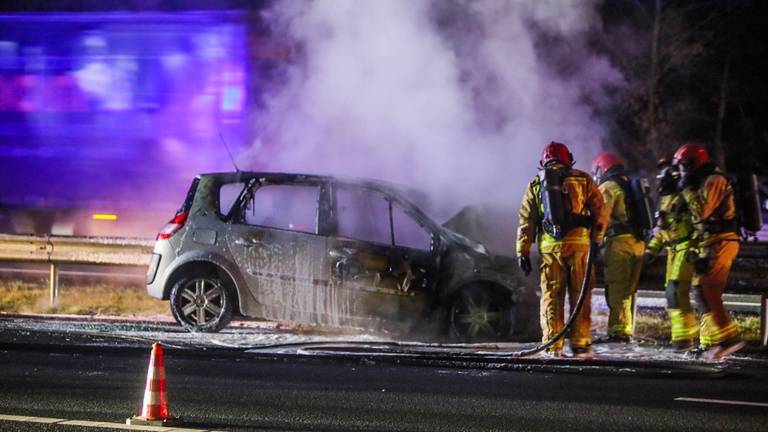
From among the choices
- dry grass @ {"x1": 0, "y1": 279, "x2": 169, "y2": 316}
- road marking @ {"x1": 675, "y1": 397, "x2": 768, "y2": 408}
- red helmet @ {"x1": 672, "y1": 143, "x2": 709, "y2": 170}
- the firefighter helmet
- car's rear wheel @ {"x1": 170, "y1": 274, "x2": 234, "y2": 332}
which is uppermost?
the firefighter helmet

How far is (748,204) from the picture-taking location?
962 centimetres

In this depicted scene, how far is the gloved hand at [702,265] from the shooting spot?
942 centimetres

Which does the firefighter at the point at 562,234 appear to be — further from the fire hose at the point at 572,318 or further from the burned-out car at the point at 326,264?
the burned-out car at the point at 326,264

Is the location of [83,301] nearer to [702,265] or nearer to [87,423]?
[702,265]

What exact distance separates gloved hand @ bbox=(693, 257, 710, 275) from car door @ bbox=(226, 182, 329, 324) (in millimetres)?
3244

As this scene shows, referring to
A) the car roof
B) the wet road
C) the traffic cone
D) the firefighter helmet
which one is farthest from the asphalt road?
the firefighter helmet

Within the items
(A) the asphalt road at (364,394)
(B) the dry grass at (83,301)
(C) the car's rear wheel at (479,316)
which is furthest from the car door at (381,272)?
(B) the dry grass at (83,301)

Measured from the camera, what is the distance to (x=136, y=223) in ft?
68.3

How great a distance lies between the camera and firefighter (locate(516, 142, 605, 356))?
926 cm

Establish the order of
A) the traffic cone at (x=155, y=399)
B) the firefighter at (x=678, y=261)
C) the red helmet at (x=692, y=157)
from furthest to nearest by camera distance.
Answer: the firefighter at (x=678, y=261) < the red helmet at (x=692, y=157) < the traffic cone at (x=155, y=399)

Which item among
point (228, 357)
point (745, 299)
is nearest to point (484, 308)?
point (228, 357)

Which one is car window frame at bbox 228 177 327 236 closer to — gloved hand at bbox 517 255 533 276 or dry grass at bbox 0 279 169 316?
gloved hand at bbox 517 255 533 276

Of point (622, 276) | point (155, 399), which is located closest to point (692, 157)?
point (622, 276)

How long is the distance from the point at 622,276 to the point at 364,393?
3921mm
